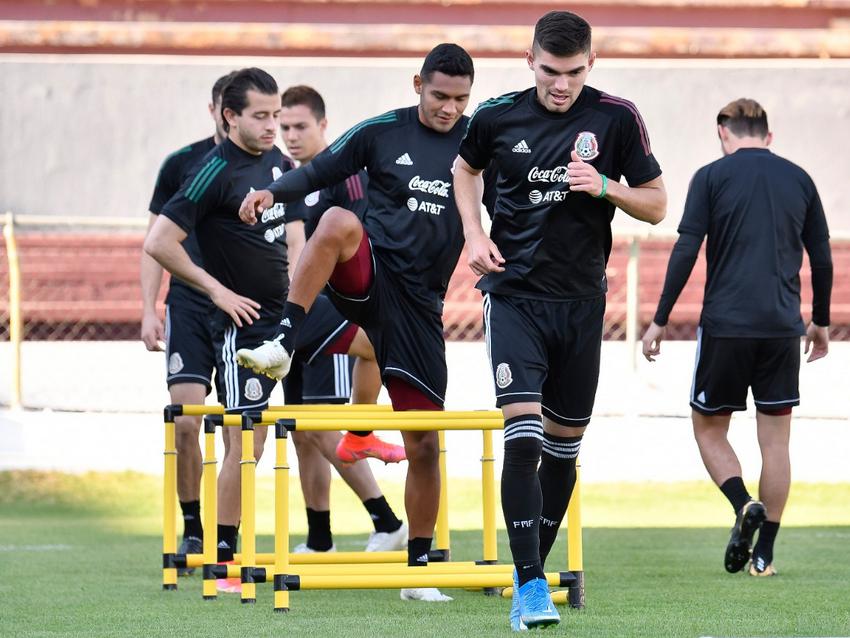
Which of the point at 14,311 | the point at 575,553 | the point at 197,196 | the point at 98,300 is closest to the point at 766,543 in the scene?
the point at 575,553

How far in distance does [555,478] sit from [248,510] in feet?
3.89

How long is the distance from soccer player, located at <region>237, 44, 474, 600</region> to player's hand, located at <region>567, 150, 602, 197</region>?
1.14 metres

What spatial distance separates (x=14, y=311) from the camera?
12.6 m

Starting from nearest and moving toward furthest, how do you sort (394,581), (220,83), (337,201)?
(394,581)
(220,83)
(337,201)

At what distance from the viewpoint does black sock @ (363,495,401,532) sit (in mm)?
8078

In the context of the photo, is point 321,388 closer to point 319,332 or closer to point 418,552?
point 319,332

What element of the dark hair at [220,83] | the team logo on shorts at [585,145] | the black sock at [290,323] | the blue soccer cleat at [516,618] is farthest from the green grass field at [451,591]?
the dark hair at [220,83]

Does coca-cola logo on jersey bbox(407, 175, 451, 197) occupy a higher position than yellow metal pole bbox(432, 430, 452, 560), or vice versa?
coca-cola logo on jersey bbox(407, 175, 451, 197)

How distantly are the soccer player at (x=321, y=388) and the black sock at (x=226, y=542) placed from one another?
32.2 inches

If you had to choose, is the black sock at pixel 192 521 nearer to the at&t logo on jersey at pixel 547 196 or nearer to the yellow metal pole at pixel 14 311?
the at&t logo on jersey at pixel 547 196

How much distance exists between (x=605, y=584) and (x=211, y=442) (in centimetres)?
186

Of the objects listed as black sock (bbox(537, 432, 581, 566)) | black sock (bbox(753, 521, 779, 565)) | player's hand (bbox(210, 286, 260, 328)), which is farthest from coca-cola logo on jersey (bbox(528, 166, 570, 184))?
black sock (bbox(753, 521, 779, 565))

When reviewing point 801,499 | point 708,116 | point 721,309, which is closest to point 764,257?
point 721,309

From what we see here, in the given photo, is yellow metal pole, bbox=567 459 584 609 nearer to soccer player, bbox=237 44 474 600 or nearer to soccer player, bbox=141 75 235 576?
soccer player, bbox=237 44 474 600
